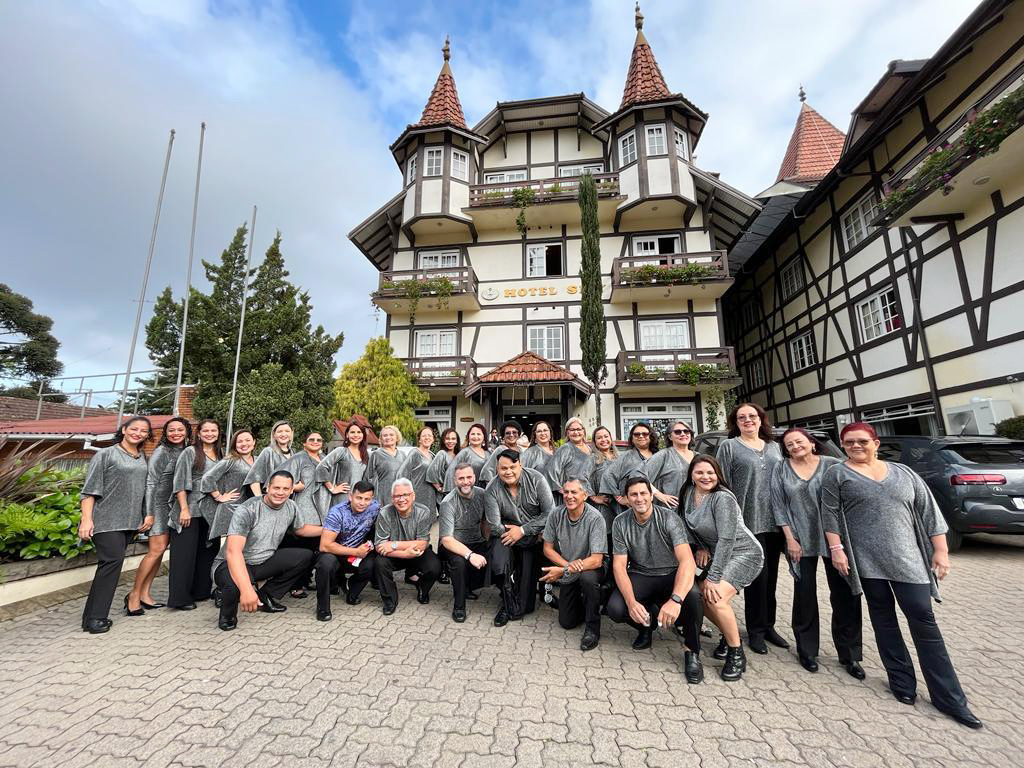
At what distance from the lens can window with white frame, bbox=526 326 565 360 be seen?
53.0 feet

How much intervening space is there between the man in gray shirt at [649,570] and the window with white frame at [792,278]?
54.0ft

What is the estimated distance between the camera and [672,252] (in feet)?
53.9

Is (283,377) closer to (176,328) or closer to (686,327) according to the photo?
(176,328)

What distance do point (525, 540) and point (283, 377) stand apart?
12971mm

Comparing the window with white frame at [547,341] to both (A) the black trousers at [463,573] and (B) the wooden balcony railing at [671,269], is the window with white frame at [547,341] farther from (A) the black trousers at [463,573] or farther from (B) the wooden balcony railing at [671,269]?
(A) the black trousers at [463,573]

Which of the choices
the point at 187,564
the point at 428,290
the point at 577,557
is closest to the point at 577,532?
the point at 577,557

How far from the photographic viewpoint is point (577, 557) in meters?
3.80

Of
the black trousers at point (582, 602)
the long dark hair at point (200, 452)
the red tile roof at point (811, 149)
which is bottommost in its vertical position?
the black trousers at point (582, 602)

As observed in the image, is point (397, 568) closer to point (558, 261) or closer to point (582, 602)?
point (582, 602)

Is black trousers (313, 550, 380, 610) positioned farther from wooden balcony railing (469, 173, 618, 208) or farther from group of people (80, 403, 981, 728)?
wooden balcony railing (469, 173, 618, 208)

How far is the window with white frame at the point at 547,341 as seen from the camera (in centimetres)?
1614

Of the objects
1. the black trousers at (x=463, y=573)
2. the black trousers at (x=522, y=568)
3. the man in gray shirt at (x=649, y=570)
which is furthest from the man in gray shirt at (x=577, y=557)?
the black trousers at (x=463, y=573)

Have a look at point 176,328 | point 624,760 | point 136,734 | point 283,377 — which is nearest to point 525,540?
point 624,760

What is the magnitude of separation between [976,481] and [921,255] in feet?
26.6
